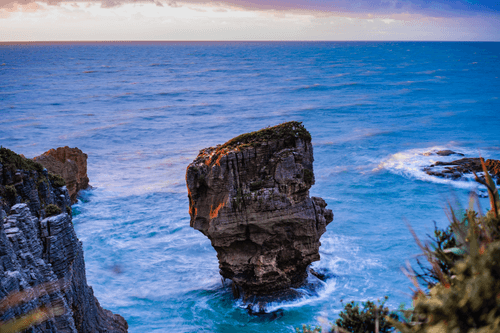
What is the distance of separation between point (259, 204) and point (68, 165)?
2065cm

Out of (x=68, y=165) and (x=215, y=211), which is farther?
(x=68, y=165)

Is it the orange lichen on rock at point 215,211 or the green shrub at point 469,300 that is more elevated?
the green shrub at point 469,300

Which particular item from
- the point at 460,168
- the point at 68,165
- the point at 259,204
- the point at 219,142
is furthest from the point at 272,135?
the point at 219,142

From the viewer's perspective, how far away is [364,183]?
40844 mm

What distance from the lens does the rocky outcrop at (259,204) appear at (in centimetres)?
1822

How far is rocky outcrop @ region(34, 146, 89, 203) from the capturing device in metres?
30.5

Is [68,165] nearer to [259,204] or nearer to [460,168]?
[259,204]

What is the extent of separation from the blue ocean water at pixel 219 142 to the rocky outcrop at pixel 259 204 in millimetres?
2518

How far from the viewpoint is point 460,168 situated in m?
40.4

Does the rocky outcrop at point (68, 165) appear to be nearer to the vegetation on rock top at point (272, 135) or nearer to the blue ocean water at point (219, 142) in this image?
the blue ocean water at point (219, 142)

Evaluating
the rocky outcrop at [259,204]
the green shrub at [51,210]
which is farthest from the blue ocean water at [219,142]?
the green shrub at [51,210]

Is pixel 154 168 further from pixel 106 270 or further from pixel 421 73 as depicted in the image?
pixel 421 73

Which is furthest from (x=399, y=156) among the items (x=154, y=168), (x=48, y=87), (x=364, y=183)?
(x=48, y=87)

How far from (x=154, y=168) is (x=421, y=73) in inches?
4781
